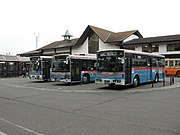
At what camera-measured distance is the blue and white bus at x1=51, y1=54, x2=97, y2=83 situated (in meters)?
17.9

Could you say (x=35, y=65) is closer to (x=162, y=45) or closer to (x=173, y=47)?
(x=162, y=45)

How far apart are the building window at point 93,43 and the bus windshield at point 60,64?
22.1m

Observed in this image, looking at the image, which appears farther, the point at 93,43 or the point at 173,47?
the point at 93,43

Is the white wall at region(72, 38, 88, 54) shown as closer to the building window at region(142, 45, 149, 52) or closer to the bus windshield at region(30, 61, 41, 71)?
the building window at region(142, 45, 149, 52)

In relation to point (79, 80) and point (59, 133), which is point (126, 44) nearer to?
point (79, 80)

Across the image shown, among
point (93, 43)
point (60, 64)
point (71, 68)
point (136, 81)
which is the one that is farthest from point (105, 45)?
point (136, 81)

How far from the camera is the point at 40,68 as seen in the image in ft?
71.8

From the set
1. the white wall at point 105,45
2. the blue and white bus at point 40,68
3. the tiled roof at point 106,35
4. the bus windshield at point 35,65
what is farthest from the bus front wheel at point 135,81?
the white wall at point 105,45

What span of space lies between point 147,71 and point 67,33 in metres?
36.0

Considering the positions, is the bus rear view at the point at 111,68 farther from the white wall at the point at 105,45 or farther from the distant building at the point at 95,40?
the white wall at the point at 105,45

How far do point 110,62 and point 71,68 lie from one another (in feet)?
14.6

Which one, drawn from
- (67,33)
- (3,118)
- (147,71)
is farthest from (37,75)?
(67,33)

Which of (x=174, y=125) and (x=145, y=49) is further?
(x=145, y=49)

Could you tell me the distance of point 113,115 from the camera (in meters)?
7.20
